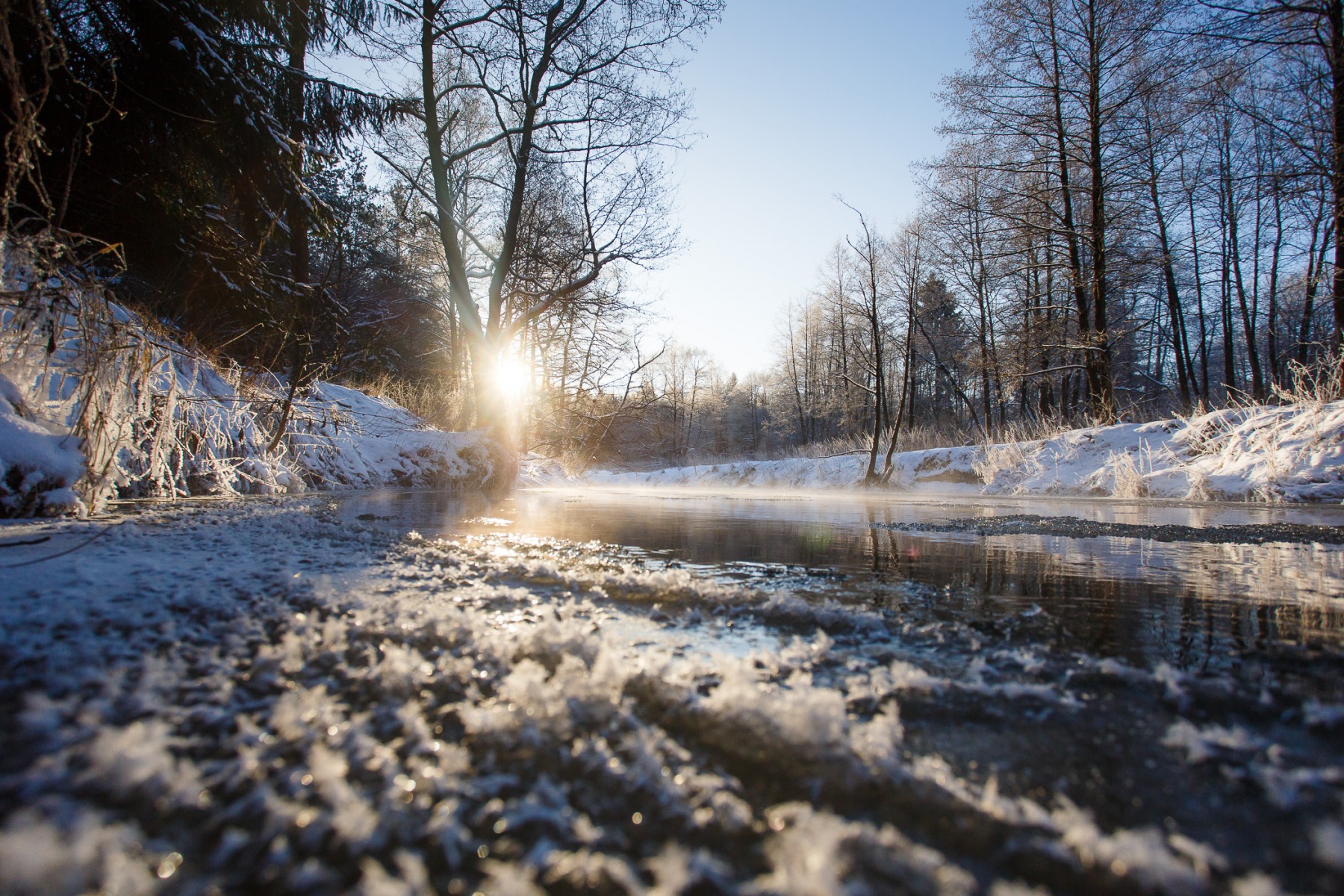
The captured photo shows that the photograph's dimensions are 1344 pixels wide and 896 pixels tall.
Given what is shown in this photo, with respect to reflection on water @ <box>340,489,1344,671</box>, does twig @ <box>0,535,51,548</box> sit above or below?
above

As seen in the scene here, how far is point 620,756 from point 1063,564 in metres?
2.35

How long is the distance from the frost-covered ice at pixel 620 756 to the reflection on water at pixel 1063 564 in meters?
0.20

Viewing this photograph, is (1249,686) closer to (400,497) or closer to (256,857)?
(256,857)

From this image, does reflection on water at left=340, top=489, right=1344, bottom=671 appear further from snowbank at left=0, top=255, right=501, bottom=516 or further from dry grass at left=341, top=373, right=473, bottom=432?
dry grass at left=341, top=373, right=473, bottom=432

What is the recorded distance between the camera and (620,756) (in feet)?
2.39

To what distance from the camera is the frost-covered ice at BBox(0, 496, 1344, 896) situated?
0.52m

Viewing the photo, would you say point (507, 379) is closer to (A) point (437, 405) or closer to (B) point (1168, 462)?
(A) point (437, 405)

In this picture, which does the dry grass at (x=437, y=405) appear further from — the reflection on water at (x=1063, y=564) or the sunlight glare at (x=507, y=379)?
the reflection on water at (x=1063, y=564)

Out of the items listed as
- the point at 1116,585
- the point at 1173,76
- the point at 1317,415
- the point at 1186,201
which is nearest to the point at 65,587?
the point at 1116,585

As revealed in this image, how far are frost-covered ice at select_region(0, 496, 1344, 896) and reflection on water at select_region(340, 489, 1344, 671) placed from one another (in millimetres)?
196

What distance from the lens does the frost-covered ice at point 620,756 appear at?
1.72 feet

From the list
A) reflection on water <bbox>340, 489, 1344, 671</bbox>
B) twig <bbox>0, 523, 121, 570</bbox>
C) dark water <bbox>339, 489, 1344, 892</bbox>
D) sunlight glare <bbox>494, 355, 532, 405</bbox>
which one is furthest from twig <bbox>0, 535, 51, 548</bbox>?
sunlight glare <bbox>494, 355, 532, 405</bbox>

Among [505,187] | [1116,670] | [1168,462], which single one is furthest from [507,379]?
[1168,462]

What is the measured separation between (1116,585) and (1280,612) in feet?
1.37
